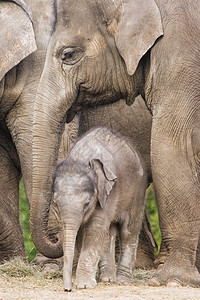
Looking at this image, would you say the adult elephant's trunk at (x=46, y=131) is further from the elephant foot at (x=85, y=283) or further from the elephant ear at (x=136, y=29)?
the elephant foot at (x=85, y=283)

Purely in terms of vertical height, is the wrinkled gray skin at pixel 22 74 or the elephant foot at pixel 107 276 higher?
the wrinkled gray skin at pixel 22 74

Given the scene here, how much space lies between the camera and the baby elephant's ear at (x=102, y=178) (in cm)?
727

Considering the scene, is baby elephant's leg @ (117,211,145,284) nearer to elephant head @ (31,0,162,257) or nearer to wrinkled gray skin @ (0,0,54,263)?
elephant head @ (31,0,162,257)

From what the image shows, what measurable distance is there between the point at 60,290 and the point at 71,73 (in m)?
1.59

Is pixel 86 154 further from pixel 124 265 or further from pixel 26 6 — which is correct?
pixel 26 6

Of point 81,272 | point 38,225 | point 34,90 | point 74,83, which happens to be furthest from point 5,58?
point 81,272

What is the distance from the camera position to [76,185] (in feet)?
23.4

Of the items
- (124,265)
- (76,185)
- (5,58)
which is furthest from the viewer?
(5,58)

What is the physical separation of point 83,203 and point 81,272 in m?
0.43

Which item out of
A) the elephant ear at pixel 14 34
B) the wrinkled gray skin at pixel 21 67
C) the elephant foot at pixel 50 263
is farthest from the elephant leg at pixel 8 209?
the elephant ear at pixel 14 34

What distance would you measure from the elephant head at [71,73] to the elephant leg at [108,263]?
1.19 feet

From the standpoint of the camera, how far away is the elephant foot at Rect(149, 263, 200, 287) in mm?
7358

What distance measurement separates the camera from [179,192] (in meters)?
7.45

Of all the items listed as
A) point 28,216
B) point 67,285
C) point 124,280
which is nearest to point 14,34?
point 124,280
